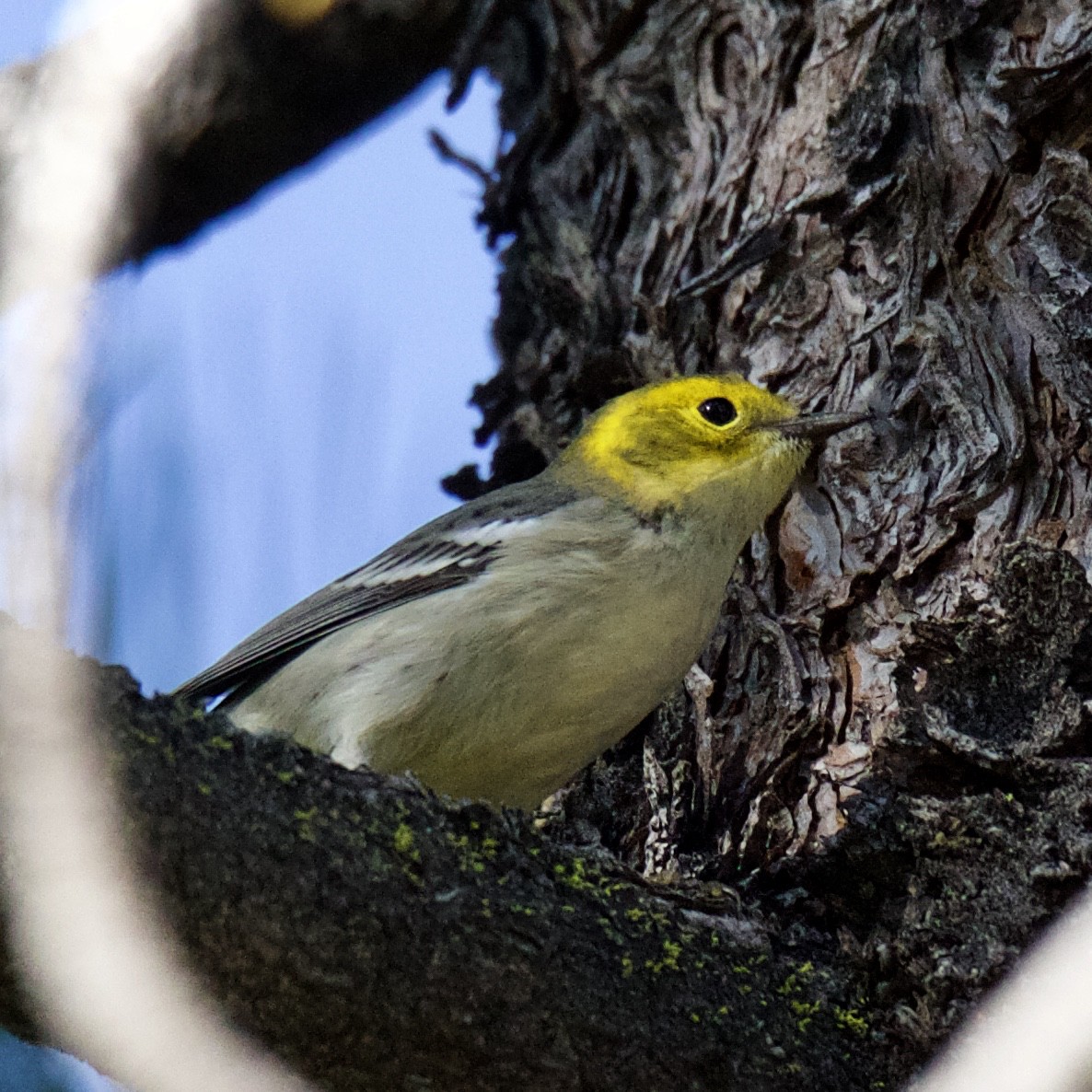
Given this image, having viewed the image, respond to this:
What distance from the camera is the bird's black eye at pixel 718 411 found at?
3.95 m

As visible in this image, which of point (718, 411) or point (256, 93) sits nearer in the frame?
point (718, 411)

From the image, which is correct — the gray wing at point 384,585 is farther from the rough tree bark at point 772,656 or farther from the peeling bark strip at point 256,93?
the peeling bark strip at point 256,93

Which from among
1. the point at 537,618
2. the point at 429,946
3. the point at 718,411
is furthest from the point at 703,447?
the point at 429,946

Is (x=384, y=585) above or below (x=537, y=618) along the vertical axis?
above

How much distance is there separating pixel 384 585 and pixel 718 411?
1002 mm

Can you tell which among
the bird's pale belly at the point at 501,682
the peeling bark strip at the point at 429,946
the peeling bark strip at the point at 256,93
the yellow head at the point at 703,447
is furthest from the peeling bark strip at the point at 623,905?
the peeling bark strip at the point at 256,93

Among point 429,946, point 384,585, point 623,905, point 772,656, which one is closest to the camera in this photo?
point 429,946

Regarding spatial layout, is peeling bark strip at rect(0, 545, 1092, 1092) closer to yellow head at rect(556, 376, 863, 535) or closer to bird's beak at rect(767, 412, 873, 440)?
bird's beak at rect(767, 412, 873, 440)

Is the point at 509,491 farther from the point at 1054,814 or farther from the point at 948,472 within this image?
the point at 1054,814

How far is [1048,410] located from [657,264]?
4.60ft

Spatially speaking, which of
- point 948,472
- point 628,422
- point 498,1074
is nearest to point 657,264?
point 628,422

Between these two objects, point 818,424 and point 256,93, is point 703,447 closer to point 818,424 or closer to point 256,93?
point 818,424

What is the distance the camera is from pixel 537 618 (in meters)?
3.40

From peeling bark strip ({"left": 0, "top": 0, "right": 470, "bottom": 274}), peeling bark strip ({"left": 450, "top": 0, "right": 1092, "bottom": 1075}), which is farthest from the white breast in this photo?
peeling bark strip ({"left": 0, "top": 0, "right": 470, "bottom": 274})
